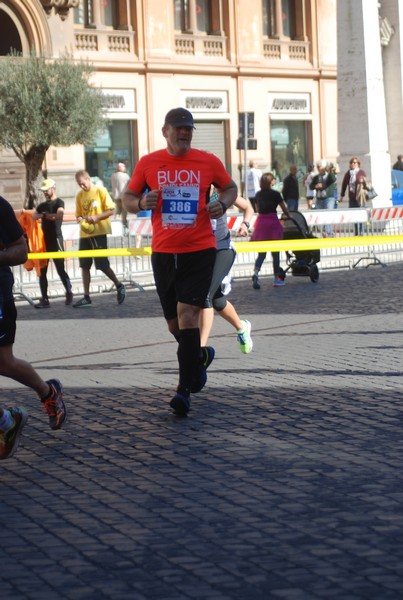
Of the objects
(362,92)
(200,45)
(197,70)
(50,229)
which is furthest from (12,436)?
(200,45)

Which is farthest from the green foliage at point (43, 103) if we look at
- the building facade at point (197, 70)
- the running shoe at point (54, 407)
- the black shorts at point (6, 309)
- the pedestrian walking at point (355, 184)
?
the black shorts at point (6, 309)

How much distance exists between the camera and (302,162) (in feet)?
161

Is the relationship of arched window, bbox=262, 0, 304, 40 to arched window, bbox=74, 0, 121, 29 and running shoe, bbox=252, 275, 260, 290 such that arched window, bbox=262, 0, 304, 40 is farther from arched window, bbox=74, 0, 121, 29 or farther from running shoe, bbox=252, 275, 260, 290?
running shoe, bbox=252, 275, 260, 290

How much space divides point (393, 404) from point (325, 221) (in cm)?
1667

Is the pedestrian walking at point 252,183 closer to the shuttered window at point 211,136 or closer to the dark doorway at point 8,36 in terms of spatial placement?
the shuttered window at point 211,136

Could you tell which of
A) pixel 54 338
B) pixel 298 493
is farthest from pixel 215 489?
pixel 54 338

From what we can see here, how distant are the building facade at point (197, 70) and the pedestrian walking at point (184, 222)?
30050 mm

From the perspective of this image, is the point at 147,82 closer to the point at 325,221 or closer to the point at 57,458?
the point at 325,221

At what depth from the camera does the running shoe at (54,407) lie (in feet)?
27.7

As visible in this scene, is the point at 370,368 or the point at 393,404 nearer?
the point at 393,404

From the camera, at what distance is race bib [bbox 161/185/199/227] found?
9039mm

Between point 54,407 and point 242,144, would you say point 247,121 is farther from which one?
point 54,407

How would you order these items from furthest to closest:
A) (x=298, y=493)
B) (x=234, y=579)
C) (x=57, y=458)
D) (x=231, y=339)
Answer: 1. (x=231, y=339)
2. (x=57, y=458)
3. (x=298, y=493)
4. (x=234, y=579)

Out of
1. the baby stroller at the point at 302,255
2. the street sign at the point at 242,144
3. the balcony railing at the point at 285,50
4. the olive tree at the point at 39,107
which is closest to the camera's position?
the baby stroller at the point at 302,255
